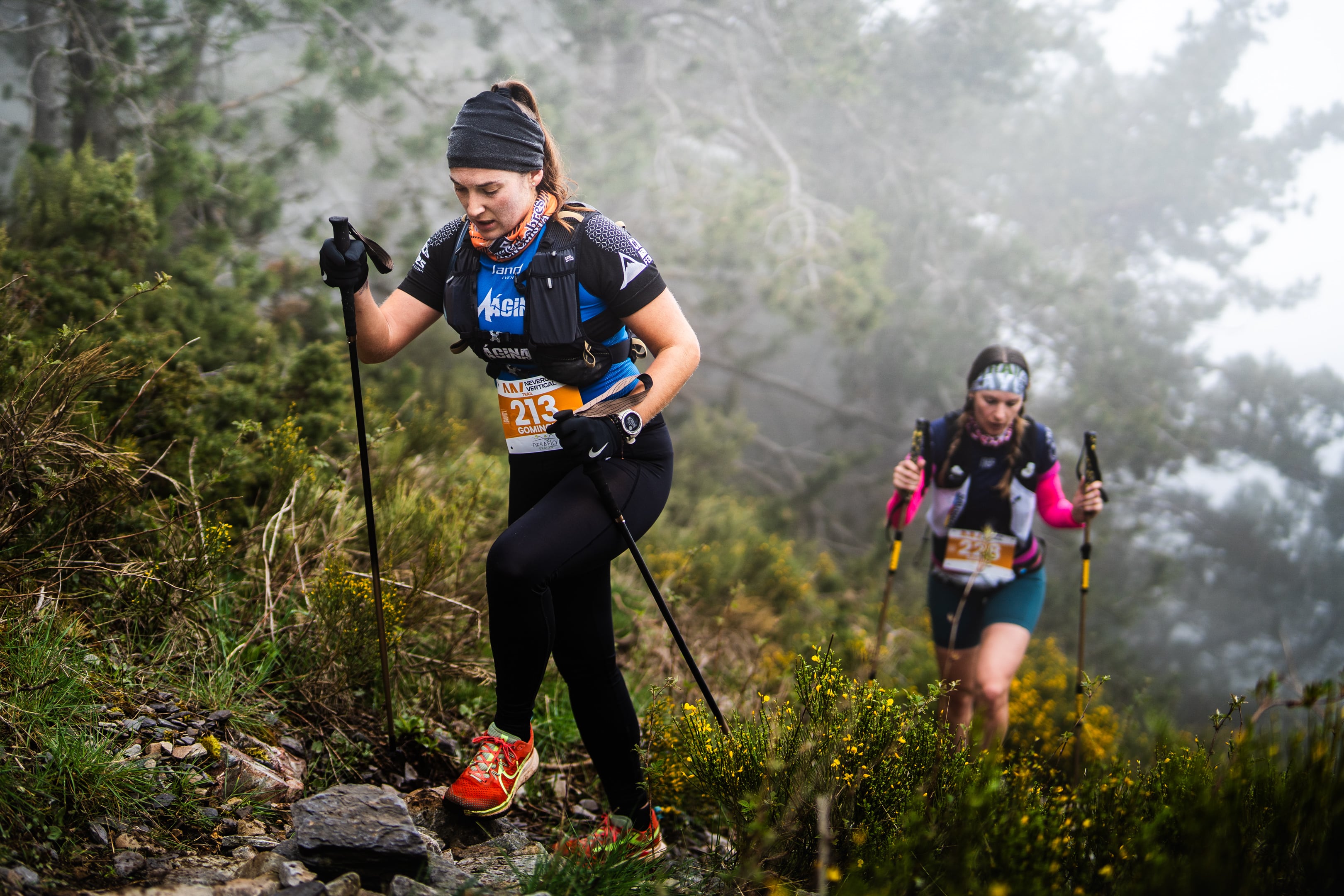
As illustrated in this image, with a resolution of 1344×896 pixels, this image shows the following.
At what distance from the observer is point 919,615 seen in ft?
31.2

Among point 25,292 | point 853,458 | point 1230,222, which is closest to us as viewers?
point 25,292

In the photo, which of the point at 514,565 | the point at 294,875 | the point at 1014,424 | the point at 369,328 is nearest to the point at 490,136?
the point at 369,328

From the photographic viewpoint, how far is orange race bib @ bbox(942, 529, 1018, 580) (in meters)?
4.36

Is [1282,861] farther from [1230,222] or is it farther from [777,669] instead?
[1230,222]

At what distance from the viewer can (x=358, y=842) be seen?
7.44 ft

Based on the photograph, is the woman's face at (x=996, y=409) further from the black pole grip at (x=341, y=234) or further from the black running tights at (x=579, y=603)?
the black pole grip at (x=341, y=234)

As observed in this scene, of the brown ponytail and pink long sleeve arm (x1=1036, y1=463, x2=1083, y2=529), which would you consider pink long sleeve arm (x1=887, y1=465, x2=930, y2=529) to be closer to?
pink long sleeve arm (x1=1036, y1=463, x2=1083, y2=529)

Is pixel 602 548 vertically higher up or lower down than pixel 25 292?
lower down

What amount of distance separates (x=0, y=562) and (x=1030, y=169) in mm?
20710

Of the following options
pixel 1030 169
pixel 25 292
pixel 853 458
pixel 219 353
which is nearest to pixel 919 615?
pixel 853 458

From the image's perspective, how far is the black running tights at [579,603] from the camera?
250 cm

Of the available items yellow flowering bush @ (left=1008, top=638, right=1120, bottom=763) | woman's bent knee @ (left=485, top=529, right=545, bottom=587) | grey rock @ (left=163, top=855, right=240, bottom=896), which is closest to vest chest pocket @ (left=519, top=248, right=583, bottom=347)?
woman's bent knee @ (left=485, top=529, right=545, bottom=587)

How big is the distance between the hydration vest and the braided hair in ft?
7.93

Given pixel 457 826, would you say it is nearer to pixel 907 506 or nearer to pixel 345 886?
pixel 345 886
